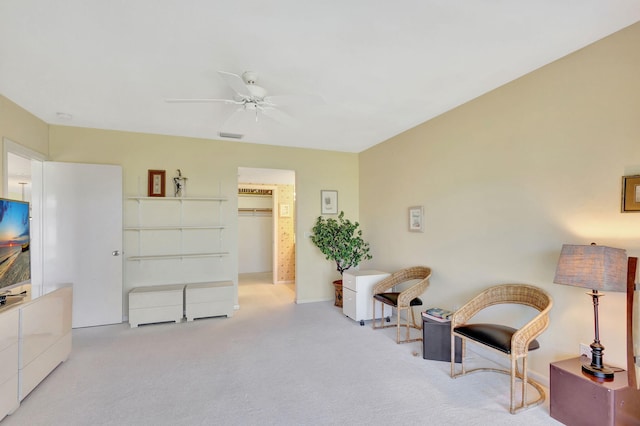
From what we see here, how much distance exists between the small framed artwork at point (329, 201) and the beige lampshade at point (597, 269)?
3.75 metres

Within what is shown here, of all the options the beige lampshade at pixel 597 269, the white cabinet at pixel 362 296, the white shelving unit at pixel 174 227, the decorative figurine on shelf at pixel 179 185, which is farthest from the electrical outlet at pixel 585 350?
the decorative figurine on shelf at pixel 179 185

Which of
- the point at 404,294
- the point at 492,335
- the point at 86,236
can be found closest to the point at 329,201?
the point at 404,294

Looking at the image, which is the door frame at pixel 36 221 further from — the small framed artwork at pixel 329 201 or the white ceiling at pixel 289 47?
the small framed artwork at pixel 329 201

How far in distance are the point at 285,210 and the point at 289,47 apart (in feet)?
16.4

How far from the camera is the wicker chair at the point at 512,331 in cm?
226

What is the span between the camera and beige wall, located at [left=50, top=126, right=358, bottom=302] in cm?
424

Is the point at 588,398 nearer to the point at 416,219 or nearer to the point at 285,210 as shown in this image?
the point at 416,219

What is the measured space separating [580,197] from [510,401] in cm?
164

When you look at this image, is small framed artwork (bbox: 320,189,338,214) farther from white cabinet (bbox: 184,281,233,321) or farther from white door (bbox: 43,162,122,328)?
white door (bbox: 43,162,122,328)

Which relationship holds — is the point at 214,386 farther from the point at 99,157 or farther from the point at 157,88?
the point at 99,157

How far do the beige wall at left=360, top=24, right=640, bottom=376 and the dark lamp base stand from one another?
0.79 feet

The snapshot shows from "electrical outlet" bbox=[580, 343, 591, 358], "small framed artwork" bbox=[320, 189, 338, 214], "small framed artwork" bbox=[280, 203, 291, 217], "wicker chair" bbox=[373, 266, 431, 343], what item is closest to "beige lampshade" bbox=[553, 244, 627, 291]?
"electrical outlet" bbox=[580, 343, 591, 358]

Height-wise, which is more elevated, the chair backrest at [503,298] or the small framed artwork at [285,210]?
the small framed artwork at [285,210]

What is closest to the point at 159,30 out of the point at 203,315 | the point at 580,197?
the point at 580,197
